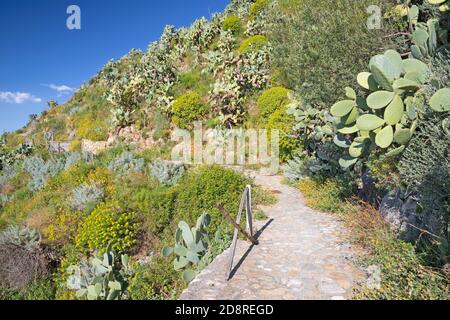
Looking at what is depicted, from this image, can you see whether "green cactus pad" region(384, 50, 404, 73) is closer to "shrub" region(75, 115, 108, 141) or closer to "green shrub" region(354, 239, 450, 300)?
"green shrub" region(354, 239, 450, 300)

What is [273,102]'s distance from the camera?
45.6 ft

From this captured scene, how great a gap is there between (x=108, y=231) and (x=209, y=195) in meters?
2.50

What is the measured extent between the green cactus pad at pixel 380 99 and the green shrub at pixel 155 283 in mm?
3927

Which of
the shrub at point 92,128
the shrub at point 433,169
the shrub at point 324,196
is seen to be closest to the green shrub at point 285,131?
the shrub at point 324,196

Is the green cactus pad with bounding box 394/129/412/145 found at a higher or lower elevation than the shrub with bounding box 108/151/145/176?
higher

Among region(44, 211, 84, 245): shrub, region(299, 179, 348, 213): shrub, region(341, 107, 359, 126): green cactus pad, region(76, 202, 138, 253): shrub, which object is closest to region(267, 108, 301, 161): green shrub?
region(299, 179, 348, 213): shrub

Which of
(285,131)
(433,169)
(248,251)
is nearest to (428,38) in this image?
(433,169)

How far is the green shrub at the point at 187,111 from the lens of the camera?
16.8 m

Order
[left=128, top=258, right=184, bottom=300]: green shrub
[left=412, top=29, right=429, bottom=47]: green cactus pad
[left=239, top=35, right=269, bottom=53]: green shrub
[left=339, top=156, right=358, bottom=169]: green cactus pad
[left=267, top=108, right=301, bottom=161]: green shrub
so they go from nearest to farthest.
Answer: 1. [left=412, top=29, right=429, bottom=47]: green cactus pad
2. [left=339, top=156, right=358, bottom=169]: green cactus pad
3. [left=128, top=258, right=184, bottom=300]: green shrub
4. [left=267, top=108, right=301, bottom=161]: green shrub
5. [left=239, top=35, right=269, bottom=53]: green shrub

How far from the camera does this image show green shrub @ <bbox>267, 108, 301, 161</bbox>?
11.5 metres

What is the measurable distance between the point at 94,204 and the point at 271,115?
7.95 meters

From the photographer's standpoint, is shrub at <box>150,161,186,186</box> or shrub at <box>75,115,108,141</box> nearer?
shrub at <box>150,161,186,186</box>

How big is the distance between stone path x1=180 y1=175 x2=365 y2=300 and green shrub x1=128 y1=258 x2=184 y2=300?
1.00 metres

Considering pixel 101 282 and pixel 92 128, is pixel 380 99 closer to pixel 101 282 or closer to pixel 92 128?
pixel 101 282
